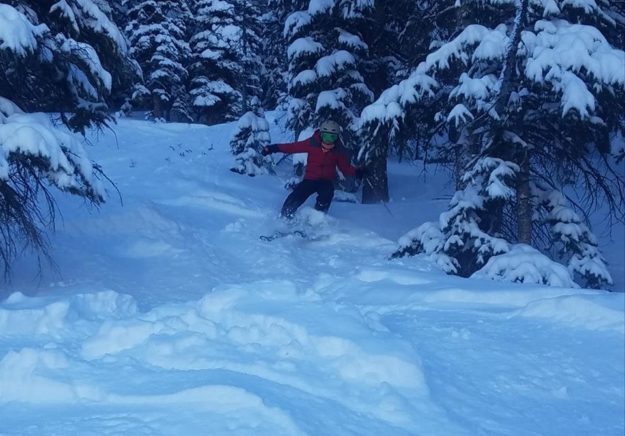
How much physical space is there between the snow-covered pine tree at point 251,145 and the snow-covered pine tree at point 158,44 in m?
15.6

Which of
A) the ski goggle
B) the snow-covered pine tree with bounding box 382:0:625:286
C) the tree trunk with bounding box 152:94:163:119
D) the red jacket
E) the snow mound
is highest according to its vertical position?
the snow-covered pine tree with bounding box 382:0:625:286

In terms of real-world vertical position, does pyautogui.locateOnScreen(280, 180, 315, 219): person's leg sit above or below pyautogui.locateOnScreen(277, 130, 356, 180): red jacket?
below

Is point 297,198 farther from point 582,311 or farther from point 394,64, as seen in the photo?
point 582,311

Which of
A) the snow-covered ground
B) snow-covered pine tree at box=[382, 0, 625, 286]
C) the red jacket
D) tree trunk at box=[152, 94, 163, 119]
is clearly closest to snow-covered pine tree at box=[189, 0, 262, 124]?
tree trunk at box=[152, 94, 163, 119]

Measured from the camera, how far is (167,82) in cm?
3086

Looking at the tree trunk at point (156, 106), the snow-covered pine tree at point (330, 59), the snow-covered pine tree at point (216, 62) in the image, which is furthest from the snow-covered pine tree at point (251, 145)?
the tree trunk at point (156, 106)

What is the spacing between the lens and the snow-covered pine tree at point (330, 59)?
1157 cm

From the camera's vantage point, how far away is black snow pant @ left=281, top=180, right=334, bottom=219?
10.1 m

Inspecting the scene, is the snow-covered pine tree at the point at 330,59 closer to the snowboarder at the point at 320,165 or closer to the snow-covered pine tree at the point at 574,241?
the snowboarder at the point at 320,165

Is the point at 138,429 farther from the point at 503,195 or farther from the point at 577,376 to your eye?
the point at 503,195

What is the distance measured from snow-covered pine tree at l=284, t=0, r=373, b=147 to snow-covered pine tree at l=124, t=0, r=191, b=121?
1864cm

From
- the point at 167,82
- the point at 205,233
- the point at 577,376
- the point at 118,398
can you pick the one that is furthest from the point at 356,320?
the point at 167,82

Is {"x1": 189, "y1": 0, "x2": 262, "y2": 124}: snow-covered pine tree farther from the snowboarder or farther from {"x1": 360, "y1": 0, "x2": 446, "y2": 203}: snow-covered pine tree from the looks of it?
the snowboarder

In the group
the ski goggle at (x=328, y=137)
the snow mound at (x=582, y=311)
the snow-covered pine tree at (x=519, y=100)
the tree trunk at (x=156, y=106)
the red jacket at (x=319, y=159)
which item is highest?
the snow-covered pine tree at (x=519, y=100)
